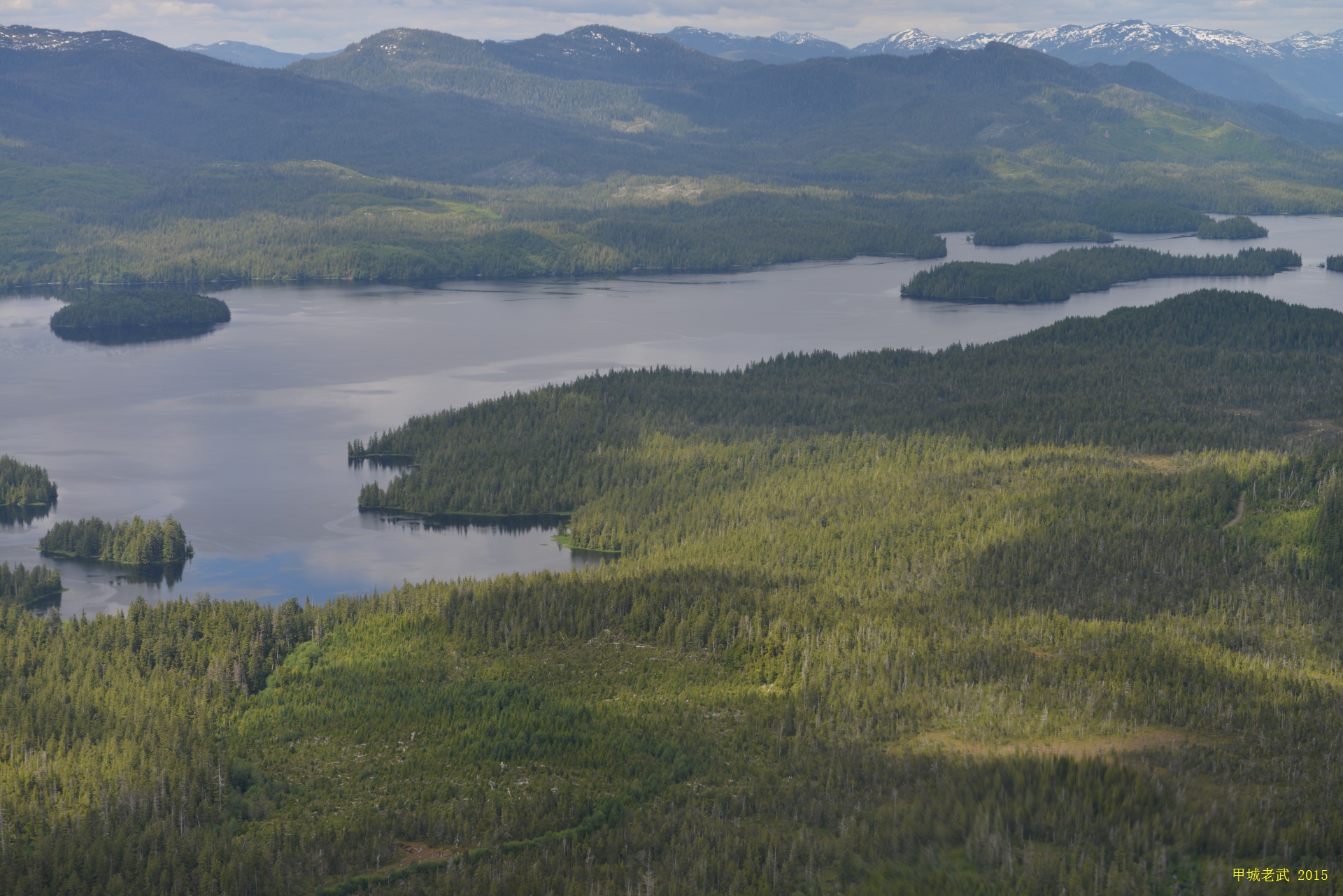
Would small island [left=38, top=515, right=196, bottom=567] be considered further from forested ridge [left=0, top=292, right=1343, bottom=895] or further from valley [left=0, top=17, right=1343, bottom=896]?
forested ridge [left=0, top=292, right=1343, bottom=895]

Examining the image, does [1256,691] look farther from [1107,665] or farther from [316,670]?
[316,670]

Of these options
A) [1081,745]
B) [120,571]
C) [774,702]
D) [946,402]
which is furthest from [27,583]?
[946,402]

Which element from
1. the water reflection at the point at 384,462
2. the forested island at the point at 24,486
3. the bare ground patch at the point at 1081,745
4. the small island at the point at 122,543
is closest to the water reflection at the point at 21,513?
the forested island at the point at 24,486

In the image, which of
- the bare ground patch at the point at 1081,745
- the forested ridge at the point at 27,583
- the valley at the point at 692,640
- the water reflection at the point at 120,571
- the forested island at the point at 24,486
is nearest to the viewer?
the valley at the point at 692,640

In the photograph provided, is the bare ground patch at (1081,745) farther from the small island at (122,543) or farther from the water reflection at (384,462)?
the water reflection at (384,462)

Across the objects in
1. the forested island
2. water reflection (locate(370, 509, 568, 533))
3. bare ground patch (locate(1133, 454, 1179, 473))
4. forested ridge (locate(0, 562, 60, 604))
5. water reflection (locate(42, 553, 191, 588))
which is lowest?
water reflection (locate(42, 553, 191, 588))

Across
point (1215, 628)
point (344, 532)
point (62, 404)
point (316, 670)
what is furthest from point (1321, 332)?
point (62, 404)

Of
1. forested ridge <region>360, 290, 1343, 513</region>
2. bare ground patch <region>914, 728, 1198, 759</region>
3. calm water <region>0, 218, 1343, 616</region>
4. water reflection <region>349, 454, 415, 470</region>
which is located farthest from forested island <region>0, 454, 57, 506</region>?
bare ground patch <region>914, 728, 1198, 759</region>
